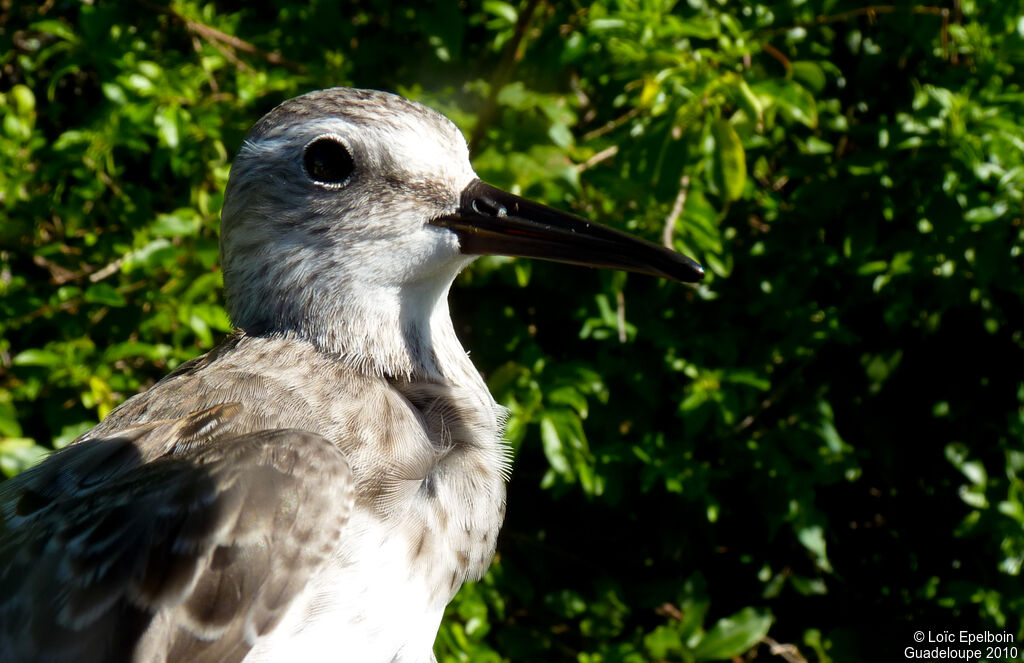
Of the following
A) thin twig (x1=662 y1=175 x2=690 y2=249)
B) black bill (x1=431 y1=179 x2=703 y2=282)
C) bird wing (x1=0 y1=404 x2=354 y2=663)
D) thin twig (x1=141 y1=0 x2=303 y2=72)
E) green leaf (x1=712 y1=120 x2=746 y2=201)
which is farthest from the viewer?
thin twig (x1=141 y1=0 x2=303 y2=72)

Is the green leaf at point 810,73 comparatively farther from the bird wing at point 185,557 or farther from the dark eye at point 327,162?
the bird wing at point 185,557

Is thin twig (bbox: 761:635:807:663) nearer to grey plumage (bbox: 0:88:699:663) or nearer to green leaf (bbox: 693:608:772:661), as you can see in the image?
green leaf (bbox: 693:608:772:661)

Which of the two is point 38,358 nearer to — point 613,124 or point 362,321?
point 362,321

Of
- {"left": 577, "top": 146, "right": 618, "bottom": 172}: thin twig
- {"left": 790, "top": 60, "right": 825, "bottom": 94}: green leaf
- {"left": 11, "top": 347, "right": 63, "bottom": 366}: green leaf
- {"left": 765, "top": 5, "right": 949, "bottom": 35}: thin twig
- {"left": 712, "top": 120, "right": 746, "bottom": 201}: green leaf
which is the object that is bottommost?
{"left": 11, "top": 347, "right": 63, "bottom": 366}: green leaf

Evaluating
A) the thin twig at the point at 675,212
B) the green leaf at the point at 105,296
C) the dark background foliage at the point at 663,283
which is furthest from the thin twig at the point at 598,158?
the green leaf at the point at 105,296

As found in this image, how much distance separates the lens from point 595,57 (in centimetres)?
265

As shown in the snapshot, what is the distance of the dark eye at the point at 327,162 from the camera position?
1775 mm

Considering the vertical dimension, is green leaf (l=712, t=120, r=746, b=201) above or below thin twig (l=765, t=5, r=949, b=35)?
below

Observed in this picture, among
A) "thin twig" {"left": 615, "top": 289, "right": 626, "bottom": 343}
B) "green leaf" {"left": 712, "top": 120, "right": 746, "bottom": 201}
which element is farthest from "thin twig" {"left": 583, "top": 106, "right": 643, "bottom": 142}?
"thin twig" {"left": 615, "top": 289, "right": 626, "bottom": 343}

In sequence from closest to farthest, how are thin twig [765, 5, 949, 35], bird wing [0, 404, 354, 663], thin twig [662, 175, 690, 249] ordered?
bird wing [0, 404, 354, 663], thin twig [662, 175, 690, 249], thin twig [765, 5, 949, 35]

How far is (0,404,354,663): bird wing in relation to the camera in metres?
1.38

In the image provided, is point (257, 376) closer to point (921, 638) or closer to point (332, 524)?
point (332, 524)

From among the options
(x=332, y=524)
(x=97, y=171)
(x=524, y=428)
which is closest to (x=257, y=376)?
(x=332, y=524)

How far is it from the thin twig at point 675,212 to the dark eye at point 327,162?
92 centimetres
